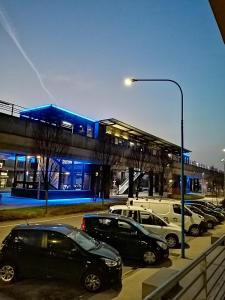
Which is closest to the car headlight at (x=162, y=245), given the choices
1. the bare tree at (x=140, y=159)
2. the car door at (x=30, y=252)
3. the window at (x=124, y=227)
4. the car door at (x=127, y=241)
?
the car door at (x=127, y=241)

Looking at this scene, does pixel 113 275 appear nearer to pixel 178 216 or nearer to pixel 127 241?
pixel 127 241

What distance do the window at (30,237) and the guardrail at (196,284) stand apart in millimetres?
5416

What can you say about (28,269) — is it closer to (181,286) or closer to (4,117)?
(181,286)

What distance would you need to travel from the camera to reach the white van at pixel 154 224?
1574cm

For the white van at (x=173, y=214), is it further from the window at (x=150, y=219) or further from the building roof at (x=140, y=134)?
the building roof at (x=140, y=134)

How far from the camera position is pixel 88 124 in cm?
4459

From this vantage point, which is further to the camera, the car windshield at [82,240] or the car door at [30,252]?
the car windshield at [82,240]

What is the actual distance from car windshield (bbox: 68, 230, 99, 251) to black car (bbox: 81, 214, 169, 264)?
234 centimetres

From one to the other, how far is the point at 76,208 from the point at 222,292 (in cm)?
2427

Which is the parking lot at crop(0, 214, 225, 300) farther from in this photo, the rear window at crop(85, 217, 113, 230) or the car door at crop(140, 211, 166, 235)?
the car door at crop(140, 211, 166, 235)

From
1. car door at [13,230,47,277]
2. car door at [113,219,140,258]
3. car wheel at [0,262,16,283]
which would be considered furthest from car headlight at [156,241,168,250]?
car wheel at [0,262,16,283]

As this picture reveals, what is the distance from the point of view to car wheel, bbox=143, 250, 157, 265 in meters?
12.2

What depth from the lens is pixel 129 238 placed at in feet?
40.8

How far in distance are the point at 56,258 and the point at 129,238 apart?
4024mm
